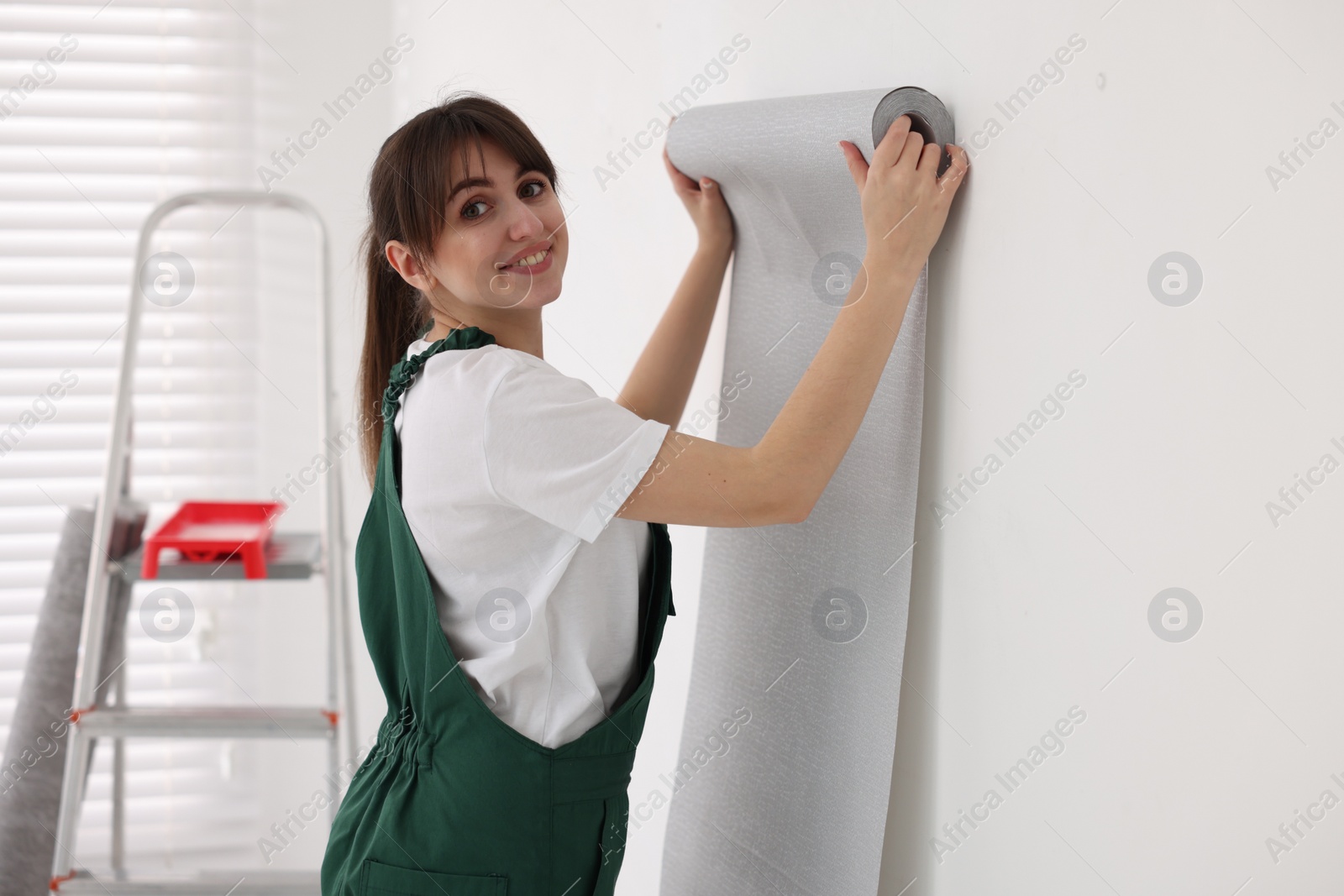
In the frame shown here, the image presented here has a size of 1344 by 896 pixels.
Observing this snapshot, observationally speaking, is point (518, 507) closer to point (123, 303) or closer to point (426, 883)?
point (426, 883)

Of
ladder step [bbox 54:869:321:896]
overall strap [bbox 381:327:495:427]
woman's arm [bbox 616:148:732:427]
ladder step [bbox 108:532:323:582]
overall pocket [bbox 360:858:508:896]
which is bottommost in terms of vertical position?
ladder step [bbox 54:869:321:896]

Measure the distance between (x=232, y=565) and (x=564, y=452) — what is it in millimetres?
1068

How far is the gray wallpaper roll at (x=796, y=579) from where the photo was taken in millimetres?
901

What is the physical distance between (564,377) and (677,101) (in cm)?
53

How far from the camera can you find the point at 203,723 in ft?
5.61

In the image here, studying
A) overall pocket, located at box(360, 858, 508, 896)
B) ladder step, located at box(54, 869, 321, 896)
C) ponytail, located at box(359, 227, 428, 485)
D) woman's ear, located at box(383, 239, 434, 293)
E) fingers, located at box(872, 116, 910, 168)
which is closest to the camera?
fingers, located at box(872, 116, 910, 168)

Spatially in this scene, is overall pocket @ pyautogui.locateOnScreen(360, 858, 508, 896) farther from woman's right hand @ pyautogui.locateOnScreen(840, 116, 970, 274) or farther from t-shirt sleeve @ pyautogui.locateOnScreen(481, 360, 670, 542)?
woman's right hand @ pyautogui.locateOnScreen(840, 116, 970, 274)

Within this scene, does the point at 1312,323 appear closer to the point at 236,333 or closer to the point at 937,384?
the point at 937,384

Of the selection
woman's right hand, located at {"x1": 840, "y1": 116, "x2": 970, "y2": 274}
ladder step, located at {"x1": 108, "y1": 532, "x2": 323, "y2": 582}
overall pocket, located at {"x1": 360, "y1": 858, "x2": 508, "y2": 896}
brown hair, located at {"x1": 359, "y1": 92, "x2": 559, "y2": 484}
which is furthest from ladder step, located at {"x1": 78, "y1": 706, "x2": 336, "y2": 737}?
woman's right hand, located at {"x1": 840, "y1": 116, "x2": 970, "y2": 274}

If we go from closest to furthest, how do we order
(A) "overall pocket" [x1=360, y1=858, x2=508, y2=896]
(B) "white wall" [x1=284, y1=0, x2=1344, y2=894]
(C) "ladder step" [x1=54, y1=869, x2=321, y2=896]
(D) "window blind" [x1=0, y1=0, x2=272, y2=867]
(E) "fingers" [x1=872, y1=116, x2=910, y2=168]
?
(B) "white wall" [x1=284, y1=0, x2=1344, y2=894] < (E) "fingers" [x1=872, y1=116, x2=910, y2=168] < (A) "overall pocket" [x1=360, y1=858, x2=508, y2=896] < (C) "ladder step" [x1=54, y1=869, x2=321, y2=896] < (D) "window blind" [x1=0, y1=0, x2=272, y2=867]

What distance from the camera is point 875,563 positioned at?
0.93m

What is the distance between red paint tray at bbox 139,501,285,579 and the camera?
167 cm

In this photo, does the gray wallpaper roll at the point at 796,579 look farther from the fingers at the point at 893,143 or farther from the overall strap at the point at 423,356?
the overall strap at the point at 423,356

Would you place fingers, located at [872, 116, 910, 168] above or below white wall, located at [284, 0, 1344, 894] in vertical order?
→ above
